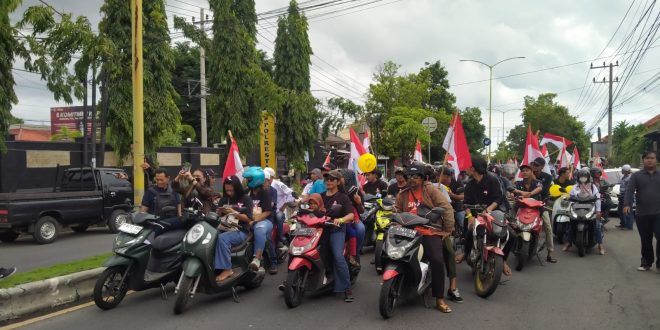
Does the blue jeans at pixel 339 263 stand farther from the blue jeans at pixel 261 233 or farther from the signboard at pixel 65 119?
the signboard at pixel 65 119

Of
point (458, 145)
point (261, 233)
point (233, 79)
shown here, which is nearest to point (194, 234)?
point (261, 233)

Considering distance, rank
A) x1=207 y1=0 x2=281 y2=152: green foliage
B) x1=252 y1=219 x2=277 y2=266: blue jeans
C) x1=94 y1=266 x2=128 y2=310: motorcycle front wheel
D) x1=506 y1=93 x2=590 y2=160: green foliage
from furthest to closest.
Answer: x1=506 y1=93 x2=590 y2=160: green foliage, x1=207 y1=0 x2=281 y2=152: green foliage, x1=252 y1=219 x2=277 y2=266: blue jeans, x1=94 y1=266 x2=128 y2=310: motorcycle front wheel

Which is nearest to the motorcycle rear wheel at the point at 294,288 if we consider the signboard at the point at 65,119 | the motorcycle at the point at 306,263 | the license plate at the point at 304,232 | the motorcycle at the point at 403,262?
the motorcycle at the point at 306,263

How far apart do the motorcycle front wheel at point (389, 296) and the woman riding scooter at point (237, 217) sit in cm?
190

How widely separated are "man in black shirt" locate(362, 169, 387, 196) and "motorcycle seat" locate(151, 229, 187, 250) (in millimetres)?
4817

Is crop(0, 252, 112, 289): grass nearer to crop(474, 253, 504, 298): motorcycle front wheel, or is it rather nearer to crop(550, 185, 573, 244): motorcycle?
crop(474, 253, 504, 298): motorcycle front wheel

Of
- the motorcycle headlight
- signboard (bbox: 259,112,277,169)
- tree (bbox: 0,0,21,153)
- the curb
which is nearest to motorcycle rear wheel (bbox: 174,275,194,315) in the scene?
the motorcycle headlight

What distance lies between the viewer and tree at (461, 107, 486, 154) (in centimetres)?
7044

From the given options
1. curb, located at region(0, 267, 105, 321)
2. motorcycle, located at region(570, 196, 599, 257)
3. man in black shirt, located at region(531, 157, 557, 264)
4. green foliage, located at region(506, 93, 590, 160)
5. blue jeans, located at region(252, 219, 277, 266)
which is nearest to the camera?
curb, located at region(0, 267, 105, 321)

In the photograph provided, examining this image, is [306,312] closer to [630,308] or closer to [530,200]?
[630,308]

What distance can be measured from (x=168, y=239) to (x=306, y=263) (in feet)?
5.51

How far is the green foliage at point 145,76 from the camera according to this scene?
55.2ft

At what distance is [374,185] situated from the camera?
1060 centimetres

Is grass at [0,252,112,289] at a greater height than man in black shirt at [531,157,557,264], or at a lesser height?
lesser
